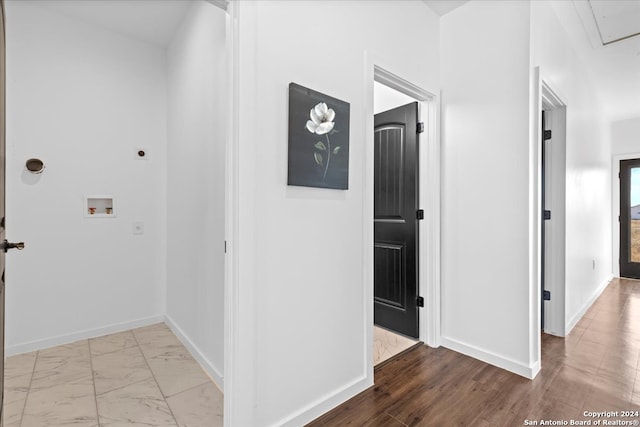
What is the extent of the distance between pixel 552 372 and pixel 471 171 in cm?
151

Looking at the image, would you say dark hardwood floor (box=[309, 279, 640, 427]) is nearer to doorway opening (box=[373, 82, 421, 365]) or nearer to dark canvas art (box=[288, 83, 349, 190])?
doorway opening (box=[373, 82, 421, 365])

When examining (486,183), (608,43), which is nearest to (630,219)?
(608,43)

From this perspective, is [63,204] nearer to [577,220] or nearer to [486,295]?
[486,295]

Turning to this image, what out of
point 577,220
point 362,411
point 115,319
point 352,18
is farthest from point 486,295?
point 115,319

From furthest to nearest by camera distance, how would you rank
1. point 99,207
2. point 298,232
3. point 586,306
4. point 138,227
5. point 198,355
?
1. point 586,306
2. point 138,227
3. point 99,207
4. point 198,355
5. point 298,232

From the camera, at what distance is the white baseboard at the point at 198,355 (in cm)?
207

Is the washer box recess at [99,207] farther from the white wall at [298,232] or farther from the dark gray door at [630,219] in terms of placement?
the dark gray door at [630,219]

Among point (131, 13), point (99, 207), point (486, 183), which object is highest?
point (131, 13)

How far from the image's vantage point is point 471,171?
95.3 inches

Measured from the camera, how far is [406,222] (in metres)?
2.72

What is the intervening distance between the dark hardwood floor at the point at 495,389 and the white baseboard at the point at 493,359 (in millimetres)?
44

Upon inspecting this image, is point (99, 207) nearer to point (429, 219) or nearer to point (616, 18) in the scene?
point (429, 219)

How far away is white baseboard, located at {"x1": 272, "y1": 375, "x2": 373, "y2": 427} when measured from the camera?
163cm

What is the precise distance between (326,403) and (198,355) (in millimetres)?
1137
